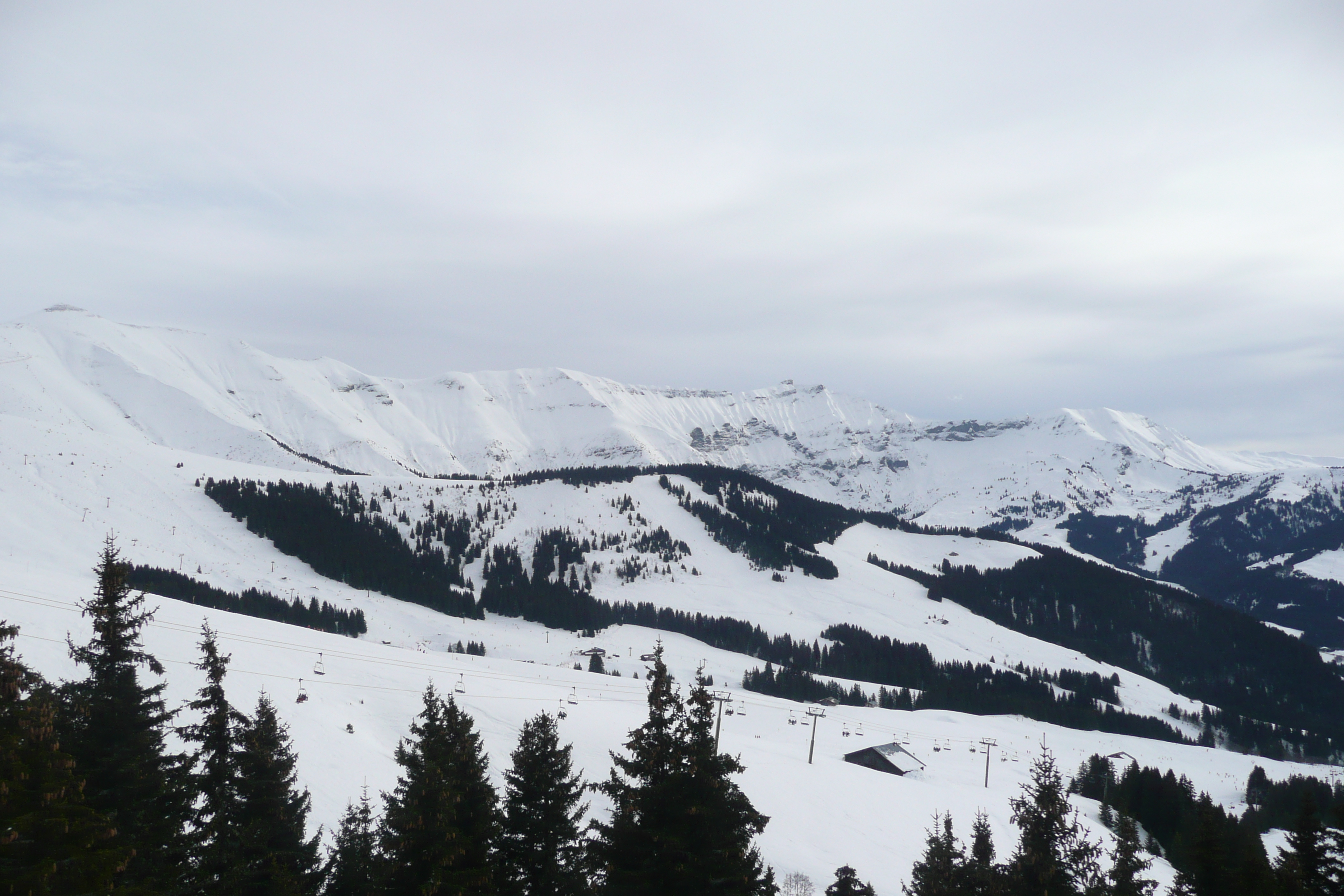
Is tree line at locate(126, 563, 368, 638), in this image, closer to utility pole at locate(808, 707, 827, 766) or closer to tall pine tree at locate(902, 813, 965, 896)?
utility pole at locate(808, 707, 827, 766)

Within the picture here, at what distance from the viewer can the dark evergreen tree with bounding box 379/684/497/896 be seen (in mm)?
17125

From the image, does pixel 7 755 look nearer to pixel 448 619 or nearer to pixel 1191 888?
pixel 1191 888

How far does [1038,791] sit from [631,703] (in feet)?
233

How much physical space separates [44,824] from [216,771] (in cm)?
1072

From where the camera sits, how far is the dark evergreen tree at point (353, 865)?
65.8ft

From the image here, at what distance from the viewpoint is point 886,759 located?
83.3 metres

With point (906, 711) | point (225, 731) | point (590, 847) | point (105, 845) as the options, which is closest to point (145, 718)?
point (225, 731)

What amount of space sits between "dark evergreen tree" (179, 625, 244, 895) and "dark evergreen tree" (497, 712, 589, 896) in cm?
707

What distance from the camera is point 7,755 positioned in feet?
36.8

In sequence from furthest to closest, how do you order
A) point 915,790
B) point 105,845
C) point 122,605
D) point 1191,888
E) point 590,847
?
point 915,790 < point 1191,888 < point 122,605 < point 590,847 < point 105,845

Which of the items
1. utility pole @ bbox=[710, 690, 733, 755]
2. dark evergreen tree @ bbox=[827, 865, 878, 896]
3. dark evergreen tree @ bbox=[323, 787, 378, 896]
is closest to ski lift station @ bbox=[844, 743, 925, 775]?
utility pole @ bbox=[710, 690, 733, 755]

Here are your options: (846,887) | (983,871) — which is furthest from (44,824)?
(983,871)

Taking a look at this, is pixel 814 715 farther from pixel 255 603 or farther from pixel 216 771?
pixel 255 603

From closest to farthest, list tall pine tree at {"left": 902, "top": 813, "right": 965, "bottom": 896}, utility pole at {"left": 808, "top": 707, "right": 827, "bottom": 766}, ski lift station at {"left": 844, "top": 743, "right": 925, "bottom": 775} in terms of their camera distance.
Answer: tall pine tree at {"left": 902, "top": 813, "right": 965, "bottom": 896}
utility pole at {"left": 808, "top": 707, "right": 827, "bottom": 766}
ski lift station at {"left": 844, "top": 743, "right": 925, "bottom": 775}
